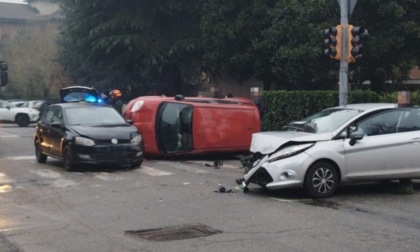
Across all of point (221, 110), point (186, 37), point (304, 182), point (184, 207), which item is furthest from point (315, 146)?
point (186, 37)

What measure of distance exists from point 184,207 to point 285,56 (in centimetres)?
1446

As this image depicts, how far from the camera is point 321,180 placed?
962 cm

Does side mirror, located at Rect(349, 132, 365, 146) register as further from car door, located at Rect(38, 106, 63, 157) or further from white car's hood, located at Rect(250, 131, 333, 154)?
car door, located at Rect(38, 106, 63, 157)

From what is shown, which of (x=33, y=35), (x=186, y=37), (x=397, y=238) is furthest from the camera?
(x=33, y=35)

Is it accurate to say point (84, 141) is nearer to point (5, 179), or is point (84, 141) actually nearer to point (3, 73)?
point (5, 179)

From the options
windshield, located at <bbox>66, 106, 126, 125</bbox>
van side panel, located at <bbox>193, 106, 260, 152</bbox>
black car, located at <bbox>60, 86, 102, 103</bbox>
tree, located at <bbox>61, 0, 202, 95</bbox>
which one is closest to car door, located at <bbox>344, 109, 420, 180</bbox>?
van side panel, located at <bbox>193, 106, 260, 152</bbox>

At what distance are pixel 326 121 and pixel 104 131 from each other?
17.9ft

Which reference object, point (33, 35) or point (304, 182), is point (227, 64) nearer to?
point (304, 182)

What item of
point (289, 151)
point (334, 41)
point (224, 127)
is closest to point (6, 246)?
point (289, 151)

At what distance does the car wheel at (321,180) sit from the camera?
9.53 metres

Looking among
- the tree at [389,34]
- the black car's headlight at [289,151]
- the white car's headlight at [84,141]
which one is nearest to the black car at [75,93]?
the white car's headlight at [84,141]

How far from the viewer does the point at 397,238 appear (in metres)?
6.97

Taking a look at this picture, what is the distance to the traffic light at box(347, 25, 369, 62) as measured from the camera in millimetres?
15516

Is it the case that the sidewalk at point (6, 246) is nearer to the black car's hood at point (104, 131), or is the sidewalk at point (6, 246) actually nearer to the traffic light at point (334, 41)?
the black car's hood at point (104, 131)
